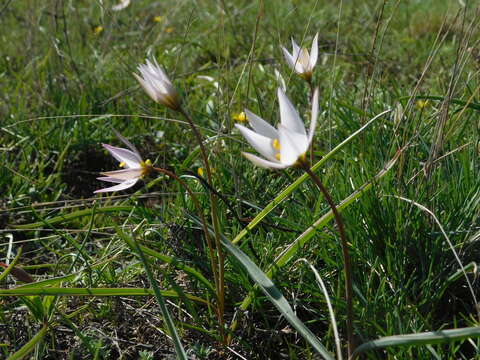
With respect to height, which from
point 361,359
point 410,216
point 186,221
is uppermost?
point 186,221

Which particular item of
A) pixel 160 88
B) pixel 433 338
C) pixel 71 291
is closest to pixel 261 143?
pixel 160 88

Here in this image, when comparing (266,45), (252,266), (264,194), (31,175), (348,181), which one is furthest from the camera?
(266,45)

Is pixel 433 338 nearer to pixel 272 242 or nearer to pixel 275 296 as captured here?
pixel 275 296

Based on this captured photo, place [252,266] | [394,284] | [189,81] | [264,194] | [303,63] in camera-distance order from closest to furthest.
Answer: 1. [252,266]
2. [394,284]
3. [303,63]
4. [264,194]
5. [189,81]

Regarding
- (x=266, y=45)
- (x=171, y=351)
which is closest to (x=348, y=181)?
(x=171, y=351)

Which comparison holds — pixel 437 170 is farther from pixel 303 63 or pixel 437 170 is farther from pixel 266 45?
pixel 266 45

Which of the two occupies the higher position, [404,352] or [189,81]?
[189,81]

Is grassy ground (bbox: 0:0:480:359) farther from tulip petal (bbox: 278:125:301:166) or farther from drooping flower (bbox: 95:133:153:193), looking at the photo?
tulip petal (bbox: 278:125:301:166)

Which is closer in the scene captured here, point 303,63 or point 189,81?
point 303,63
